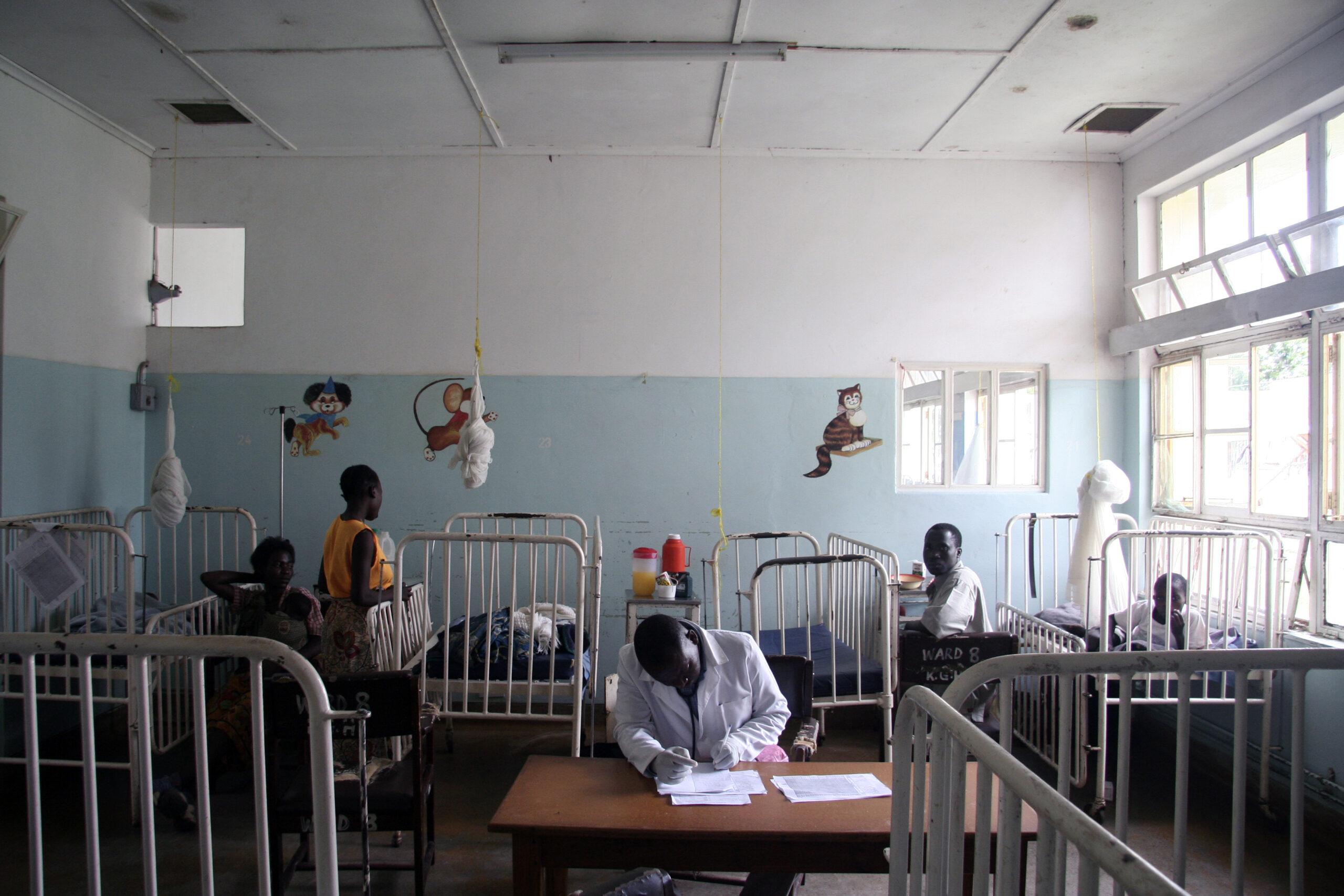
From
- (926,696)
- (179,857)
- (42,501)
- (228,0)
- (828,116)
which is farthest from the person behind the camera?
(828,116)

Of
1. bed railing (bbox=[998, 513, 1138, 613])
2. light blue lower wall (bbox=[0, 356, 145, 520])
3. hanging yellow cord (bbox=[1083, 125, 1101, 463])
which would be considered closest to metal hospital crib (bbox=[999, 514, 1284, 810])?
bed railing (bbox=[998, 513, 1138, 613])

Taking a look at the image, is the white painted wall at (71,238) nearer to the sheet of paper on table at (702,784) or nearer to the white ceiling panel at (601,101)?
the white ceiling panel at (601,101)

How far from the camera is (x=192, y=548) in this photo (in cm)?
475

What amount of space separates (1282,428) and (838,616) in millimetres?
2557

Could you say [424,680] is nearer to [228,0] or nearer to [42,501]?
[42,501]

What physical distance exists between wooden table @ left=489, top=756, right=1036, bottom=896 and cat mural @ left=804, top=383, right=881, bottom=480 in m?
3.14

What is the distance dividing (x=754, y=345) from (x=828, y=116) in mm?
1456

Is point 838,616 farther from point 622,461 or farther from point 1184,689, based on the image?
point 1184,689

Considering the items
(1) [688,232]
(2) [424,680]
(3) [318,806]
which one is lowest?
(2) [424,680]

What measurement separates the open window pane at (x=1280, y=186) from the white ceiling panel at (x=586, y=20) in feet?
9.89

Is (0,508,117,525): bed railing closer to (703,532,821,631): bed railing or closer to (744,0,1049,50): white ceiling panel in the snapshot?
(703,532,821,631): bed railing

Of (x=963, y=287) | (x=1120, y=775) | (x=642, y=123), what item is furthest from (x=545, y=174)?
(x=1120, y=775)

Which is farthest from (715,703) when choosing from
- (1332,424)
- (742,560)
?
(1332,424)

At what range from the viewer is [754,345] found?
5.00 m
